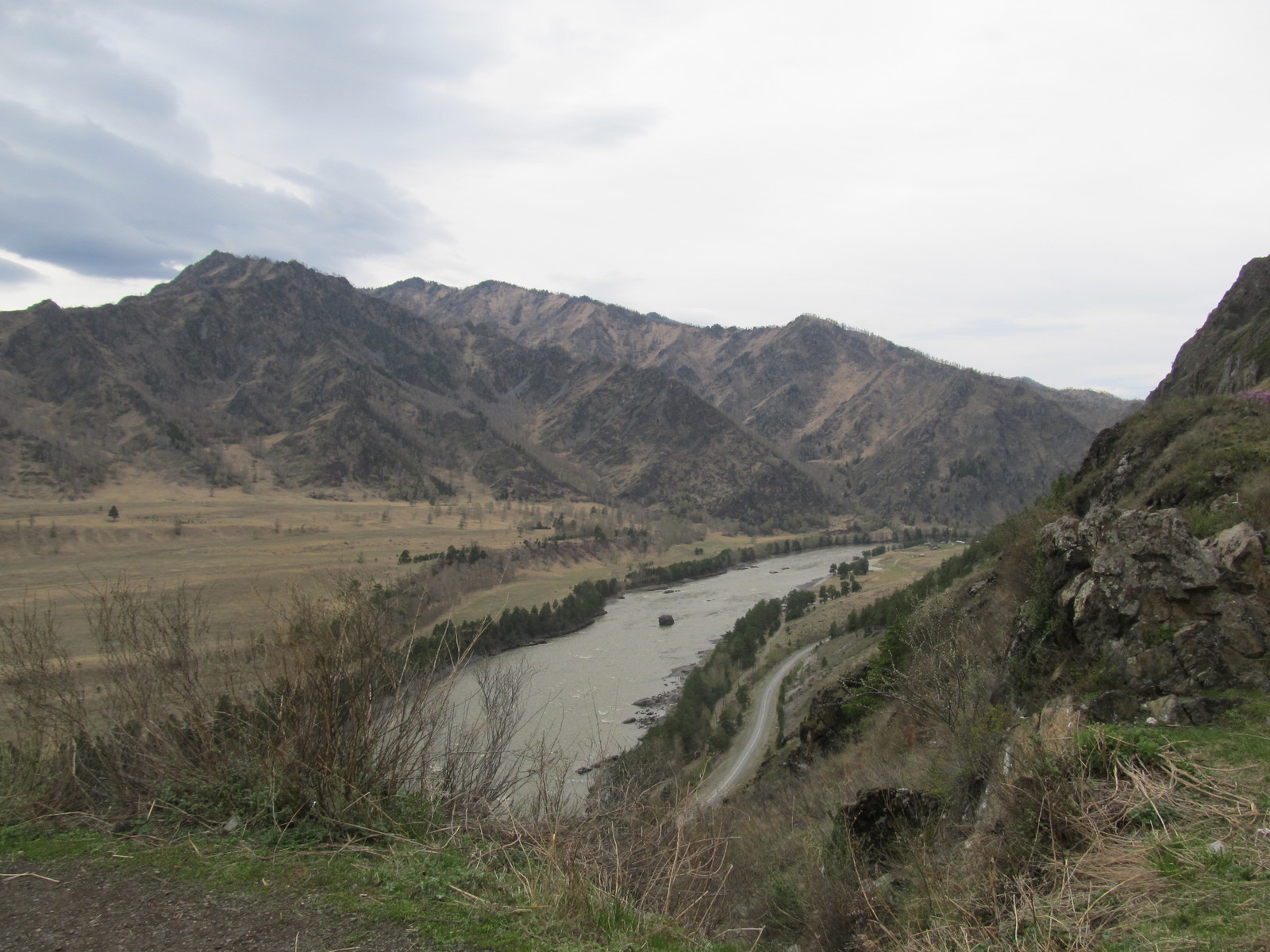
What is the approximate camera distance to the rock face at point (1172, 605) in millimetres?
7977

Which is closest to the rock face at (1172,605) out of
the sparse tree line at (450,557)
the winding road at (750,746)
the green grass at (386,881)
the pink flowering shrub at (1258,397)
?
the green grass at (386,881)

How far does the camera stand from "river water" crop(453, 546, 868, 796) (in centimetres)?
3522

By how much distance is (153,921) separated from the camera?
4914mm

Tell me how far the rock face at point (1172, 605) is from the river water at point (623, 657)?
29.8 ft

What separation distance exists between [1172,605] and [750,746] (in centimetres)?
2835

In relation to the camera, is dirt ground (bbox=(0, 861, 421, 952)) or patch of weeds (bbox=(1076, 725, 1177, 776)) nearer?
dirt ground (bbox=(0, 861, 421, 952))

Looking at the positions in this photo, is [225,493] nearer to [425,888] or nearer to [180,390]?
[180,390]

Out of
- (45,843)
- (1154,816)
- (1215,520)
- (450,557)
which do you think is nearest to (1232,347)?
(1215,520)

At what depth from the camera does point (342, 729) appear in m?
6.95

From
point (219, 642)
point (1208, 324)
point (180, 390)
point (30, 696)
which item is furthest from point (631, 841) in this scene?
point (180, 390)

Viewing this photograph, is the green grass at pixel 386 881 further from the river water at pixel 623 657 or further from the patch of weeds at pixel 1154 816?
the river water at pixel 623 657

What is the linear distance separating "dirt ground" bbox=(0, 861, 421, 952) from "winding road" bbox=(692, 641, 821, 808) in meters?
21.8

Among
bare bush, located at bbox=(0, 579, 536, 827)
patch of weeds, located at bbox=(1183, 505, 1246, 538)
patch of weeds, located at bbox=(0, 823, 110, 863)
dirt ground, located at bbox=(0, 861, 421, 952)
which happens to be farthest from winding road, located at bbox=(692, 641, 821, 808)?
dirt ground, located at bbox=(0, 861, 421, 952)

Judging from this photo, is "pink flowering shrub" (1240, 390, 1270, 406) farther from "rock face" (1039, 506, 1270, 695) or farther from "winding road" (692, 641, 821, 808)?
→ "winding road" (692, 641, 821, 808)
